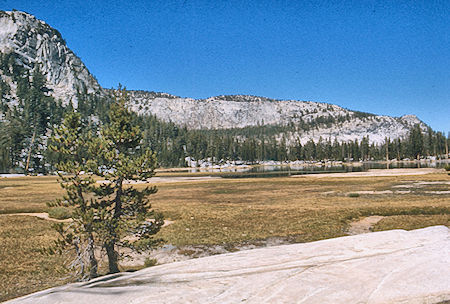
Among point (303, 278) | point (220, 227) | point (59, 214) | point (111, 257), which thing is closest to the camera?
point (303, 278)

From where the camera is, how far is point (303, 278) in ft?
24.6

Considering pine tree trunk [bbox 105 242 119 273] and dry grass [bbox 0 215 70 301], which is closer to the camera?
dry grass [bbox 0 215 70 301]

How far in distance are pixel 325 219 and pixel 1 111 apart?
734 ft

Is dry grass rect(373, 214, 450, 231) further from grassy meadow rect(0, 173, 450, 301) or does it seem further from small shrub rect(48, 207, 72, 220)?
small shrub rect(48, 207, 72, 220)

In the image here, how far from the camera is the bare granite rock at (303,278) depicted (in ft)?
21.5

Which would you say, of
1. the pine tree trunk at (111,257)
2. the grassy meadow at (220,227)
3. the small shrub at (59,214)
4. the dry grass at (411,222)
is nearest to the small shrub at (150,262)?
the pine tree trunk at (111,257)

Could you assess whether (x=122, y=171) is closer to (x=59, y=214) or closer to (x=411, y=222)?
(x=59, y=214)

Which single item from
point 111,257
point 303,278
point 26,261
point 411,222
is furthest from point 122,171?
point 411,222

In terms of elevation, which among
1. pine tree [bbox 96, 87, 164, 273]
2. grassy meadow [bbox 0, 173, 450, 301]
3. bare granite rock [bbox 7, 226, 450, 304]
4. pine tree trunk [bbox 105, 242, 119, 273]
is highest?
pine tree [bbox 96, 87, 164, 273]

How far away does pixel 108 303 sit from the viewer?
6.86 m

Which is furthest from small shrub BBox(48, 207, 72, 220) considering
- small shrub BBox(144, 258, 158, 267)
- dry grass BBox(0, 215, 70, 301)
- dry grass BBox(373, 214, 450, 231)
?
dry grass BBox(373, 214, 450, 231)

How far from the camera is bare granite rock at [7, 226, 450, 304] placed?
6.56 m

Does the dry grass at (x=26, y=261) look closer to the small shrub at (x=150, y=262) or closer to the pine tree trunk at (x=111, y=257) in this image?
the pine tree trunk at (x=111, y=257)

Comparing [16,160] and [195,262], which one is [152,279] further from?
[16,160]
